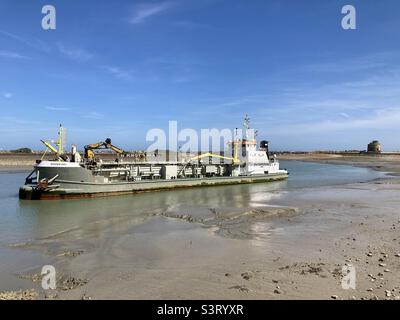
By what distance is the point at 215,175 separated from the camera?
46281mm

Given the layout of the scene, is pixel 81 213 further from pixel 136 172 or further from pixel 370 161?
pixel 370 161

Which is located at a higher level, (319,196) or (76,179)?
(76,179)

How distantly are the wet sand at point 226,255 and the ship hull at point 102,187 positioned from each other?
1101 centimetres

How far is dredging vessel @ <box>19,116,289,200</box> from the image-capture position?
102 feet
